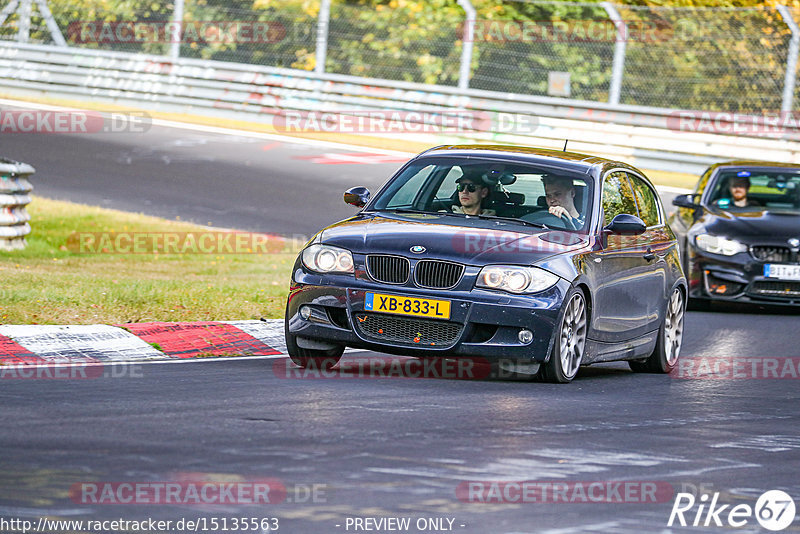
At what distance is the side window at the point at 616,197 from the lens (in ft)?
36.2

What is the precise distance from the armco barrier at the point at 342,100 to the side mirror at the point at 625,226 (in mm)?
15730

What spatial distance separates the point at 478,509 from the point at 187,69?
22979 mm

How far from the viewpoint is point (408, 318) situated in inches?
379

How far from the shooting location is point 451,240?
980 centimetres

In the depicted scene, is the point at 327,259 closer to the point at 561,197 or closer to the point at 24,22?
the point at 561,197

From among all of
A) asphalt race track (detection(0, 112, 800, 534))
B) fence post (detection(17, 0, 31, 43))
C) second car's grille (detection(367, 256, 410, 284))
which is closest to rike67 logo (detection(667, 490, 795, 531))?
asphalt race track (detection(0, 112, 800, 534))

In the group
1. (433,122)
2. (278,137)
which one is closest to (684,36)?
(433,122)

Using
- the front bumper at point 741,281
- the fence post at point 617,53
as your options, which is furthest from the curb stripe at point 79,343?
the fence post at point 617,53

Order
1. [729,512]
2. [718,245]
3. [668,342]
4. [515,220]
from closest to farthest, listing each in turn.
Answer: [729,512], [515,220], [668,342], [718,245]

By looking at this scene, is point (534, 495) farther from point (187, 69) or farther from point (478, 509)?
point (187, 69)

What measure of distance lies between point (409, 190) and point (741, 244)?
5.84 m

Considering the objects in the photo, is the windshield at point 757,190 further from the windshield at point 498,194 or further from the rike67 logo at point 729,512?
the rike67 logo at point 729,512

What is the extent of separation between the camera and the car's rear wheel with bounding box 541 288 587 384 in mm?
9820

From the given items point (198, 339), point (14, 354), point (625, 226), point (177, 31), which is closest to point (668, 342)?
point (625, 226)
